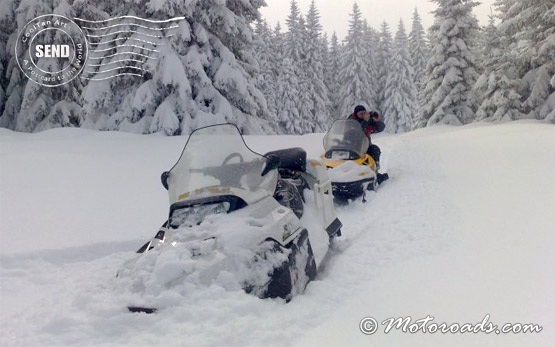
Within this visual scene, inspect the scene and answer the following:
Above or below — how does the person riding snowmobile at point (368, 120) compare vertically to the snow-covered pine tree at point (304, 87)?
below

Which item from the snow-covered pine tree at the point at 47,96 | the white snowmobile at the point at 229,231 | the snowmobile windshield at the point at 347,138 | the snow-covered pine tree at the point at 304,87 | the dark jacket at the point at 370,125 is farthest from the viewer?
the snow-covered pine tree at the point at 304,87

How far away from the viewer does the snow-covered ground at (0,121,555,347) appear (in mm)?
2814

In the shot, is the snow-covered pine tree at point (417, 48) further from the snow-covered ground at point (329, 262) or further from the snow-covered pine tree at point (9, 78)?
the snow-covered ground at point (329, 262)

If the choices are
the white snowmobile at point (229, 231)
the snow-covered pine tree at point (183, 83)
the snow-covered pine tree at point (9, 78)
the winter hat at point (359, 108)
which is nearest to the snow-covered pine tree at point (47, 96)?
the snow-covered pine tree at point (9, 78)

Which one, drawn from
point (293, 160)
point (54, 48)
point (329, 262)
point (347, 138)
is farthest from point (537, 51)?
point (54, 48)

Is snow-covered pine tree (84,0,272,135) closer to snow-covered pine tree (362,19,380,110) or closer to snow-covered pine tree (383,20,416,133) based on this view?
snow-covered pine tree (362,19,380,110)

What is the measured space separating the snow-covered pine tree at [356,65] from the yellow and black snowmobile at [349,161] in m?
36.5

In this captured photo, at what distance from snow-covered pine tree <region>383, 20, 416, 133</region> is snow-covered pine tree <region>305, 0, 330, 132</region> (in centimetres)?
754

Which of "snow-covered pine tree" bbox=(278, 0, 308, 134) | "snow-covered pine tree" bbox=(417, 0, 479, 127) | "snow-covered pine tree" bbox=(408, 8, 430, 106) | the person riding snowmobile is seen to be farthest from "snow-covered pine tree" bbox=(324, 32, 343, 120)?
the person riding snowmobile

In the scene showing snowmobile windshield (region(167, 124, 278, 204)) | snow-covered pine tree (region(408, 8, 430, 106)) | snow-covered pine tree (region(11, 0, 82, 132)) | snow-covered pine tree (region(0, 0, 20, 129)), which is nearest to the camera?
snowmobile windshield (region(167, 124, 278, 204))

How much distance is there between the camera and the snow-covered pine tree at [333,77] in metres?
48.4

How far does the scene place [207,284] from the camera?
316cm

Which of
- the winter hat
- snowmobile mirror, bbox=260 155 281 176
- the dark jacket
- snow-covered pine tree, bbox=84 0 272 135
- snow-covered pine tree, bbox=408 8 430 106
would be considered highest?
snow-covered pine tree, bbox=408 8 430 106

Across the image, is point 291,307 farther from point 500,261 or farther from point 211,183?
point 500,261
